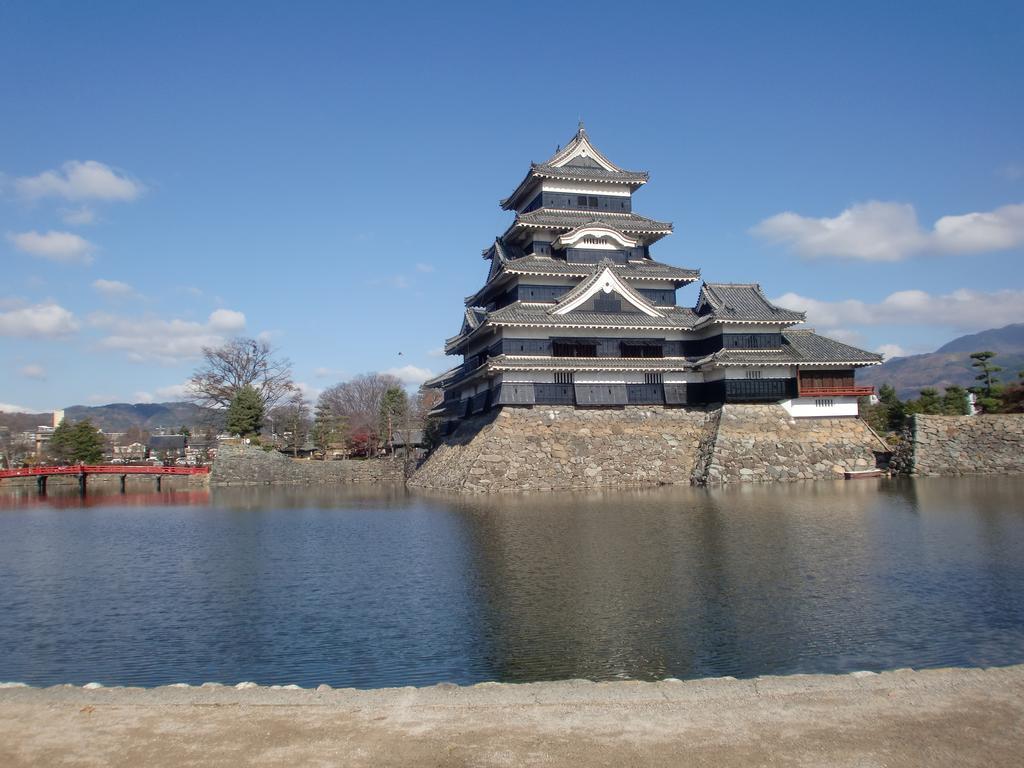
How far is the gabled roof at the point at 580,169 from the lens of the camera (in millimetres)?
40312

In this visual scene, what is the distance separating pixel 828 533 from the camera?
18.2 m

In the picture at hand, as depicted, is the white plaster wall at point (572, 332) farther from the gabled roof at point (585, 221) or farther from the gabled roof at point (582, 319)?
the gabled roof at point (585, 221)

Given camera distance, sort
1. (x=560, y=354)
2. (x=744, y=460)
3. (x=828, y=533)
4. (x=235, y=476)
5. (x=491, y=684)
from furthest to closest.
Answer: (x=235, y=476) < (x=560, y=354) < (x=744, y=460) < (x=828, y=533) < (x=491, y=684)

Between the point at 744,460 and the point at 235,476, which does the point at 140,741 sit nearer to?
the point at 744,460

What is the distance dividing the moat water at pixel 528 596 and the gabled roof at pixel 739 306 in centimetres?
1306

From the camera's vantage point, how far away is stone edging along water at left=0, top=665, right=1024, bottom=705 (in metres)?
7.12

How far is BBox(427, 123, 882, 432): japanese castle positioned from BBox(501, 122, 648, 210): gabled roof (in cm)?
30

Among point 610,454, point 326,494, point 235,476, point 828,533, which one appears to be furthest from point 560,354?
point 235,476

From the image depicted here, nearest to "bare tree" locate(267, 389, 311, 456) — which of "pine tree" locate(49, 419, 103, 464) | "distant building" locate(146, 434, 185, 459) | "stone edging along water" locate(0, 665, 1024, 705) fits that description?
"pine tree" locate(49, 419, 103, 464)

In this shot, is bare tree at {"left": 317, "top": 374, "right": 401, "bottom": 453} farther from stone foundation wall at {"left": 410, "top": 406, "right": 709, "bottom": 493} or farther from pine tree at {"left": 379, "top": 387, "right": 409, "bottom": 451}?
stone foundation wall at {"left": 410, "top": 406, "right": 709, "bottom": 493}

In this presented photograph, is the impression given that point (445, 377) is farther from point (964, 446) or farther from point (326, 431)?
point (964, 446)

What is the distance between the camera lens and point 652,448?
1371 inches

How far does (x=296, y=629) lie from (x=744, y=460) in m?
25.9

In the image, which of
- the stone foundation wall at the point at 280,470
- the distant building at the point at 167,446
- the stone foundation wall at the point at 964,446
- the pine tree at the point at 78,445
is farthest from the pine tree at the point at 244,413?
the distant building at the point at 167,446
